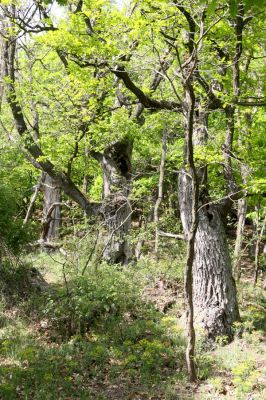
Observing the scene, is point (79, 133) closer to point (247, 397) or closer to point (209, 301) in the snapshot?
point (209, 301)

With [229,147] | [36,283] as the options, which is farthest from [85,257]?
[229,147]

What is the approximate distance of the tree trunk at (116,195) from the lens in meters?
11.3

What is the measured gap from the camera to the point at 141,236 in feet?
32.5

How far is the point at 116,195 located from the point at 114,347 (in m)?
4.63

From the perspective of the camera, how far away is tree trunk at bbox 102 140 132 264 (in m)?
11.3

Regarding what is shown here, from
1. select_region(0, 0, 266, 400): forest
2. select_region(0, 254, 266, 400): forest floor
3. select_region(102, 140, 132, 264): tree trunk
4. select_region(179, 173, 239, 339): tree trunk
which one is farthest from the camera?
select_region(102, 140, 132, 264): tree trunk

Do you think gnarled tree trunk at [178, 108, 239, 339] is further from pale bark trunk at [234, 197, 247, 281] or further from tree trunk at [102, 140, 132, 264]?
tree trunk at [102, 140, 132, 264]

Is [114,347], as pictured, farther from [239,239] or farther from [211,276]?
[239,239]

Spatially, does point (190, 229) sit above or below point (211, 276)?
above

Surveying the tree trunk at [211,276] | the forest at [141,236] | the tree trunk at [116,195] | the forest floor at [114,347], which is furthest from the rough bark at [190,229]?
the tree trunk at [116,195]

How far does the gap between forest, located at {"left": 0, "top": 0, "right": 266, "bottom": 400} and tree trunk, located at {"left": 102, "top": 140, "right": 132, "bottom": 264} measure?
47mm

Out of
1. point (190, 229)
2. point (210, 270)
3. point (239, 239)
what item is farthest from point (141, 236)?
point (190, 229)

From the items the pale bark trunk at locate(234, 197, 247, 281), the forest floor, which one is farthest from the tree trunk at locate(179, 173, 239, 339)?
the pale bark trunk at locate(234, 197, 247, 281)

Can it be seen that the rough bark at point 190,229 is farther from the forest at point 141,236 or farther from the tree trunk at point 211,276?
the tree trunk at point 211,276
